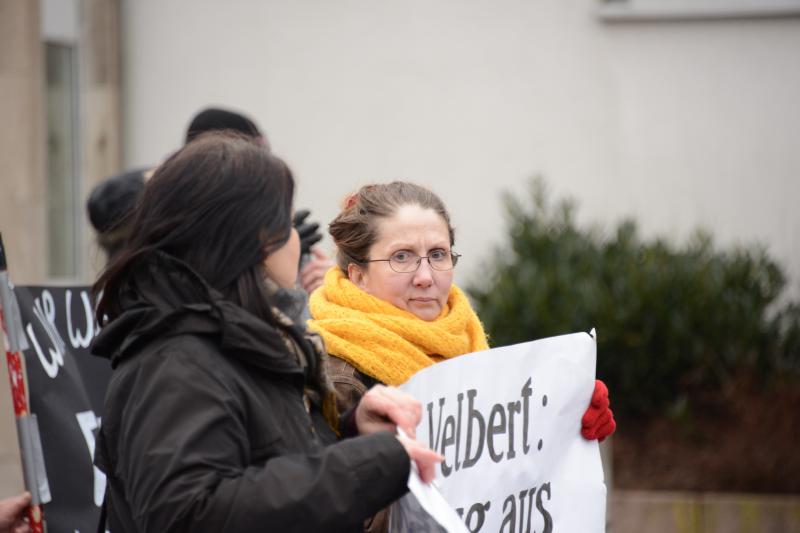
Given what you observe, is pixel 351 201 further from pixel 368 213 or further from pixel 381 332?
pixel 381 332

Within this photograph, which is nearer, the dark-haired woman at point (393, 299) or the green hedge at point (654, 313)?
the dark-haired woman at point (393, 299)

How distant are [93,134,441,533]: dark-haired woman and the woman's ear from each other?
0.89 m

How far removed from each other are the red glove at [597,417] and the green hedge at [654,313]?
4.36 metres

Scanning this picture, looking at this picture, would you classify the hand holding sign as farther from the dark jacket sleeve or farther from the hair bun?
the hair bun

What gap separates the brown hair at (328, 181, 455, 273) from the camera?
3.23 metres

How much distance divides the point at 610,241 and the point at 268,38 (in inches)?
111

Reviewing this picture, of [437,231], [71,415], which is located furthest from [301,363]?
[71,415]

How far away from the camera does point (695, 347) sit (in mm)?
7723

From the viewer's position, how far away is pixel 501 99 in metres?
8.77

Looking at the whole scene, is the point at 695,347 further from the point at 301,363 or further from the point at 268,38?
the point at 301,363

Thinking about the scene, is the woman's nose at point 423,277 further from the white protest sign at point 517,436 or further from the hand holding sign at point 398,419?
the hand holding sign at point 398,419

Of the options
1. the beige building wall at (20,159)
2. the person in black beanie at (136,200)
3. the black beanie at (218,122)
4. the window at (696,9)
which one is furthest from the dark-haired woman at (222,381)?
the window at (696,9)

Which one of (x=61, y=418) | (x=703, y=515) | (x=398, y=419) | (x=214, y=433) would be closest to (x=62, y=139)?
(x=703, y=515)

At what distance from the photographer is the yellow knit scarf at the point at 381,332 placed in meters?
2.99
